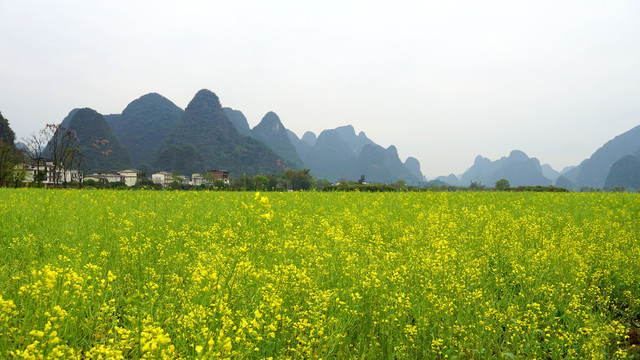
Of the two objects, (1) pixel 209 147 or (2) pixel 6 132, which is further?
(1) pixel 209 147

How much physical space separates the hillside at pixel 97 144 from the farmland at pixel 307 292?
120922 millimetres

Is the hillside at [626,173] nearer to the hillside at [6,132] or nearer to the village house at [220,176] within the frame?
the village house at [220,176]

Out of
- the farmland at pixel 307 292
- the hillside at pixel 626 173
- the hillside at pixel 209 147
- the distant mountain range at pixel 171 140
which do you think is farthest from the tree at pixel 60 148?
the hillside at pixel 626 173

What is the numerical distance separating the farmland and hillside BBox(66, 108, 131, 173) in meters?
121

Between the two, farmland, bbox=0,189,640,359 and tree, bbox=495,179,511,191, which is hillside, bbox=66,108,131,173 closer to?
tree, bbox=495,179,511,191

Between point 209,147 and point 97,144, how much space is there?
135 feet

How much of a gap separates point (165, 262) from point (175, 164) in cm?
13080

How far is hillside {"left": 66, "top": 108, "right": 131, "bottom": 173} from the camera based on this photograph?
346 feet

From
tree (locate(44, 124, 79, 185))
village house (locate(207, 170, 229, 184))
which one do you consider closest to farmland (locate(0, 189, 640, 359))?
tree (locate(44, 124, 79, 185))

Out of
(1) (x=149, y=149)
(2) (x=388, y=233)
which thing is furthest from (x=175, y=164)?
(2) (x=388, y=233)

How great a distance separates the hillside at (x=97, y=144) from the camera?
105 metres

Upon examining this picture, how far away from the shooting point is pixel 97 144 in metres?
111

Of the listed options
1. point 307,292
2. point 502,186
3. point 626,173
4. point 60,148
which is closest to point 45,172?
point 60,148

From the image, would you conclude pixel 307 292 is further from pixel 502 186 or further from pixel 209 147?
pixel 209 147
